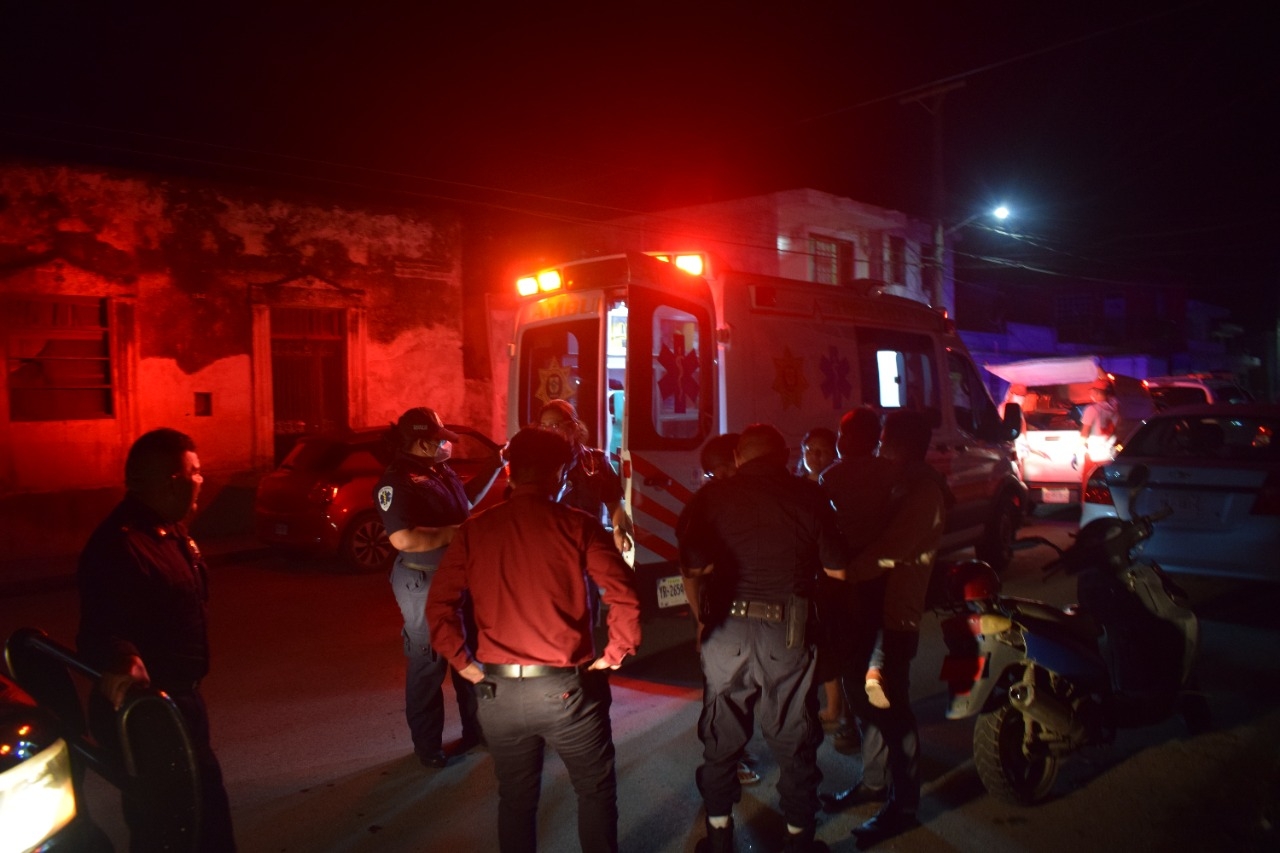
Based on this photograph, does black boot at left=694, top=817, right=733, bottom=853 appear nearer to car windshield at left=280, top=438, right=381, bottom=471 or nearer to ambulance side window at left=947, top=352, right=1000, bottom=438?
ambulance side window at left=947, top=352, right=1000, bottom=438

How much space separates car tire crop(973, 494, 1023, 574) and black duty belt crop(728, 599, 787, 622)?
6.08 meters

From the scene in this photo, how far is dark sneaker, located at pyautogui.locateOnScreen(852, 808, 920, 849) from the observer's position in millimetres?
3441

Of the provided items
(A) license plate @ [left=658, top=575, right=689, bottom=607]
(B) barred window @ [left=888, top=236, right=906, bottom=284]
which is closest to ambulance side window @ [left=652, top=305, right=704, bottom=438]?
(A) license plate @ [left=658, top=575, right=689, bottom=607]

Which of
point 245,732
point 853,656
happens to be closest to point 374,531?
point 245,732

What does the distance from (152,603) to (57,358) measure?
32.8 feet

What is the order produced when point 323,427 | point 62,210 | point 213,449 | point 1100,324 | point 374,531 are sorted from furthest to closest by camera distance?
point 1100,324 < point 323,427 < point 213,449 < point 62,210 < point 374,531

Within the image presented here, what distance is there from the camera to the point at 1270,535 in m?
6.03

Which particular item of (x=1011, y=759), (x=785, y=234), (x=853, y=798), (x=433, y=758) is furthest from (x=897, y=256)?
(x=433, y=758)

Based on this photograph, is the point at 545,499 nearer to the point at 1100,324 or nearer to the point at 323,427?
the point at 323,427

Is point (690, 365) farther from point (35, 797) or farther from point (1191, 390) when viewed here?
point (1191, 390)

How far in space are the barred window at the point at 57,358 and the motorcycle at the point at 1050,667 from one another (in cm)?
1111

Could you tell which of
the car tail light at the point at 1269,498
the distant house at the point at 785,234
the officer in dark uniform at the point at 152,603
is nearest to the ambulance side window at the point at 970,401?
the car tail light at the point at 1269,498

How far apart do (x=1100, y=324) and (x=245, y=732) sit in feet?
135

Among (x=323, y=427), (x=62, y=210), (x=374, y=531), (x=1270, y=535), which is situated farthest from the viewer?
(x=323, y=427)
